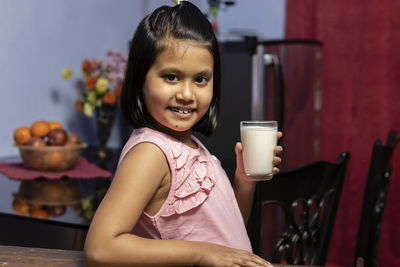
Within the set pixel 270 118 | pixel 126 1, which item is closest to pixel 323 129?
pixel 270 118

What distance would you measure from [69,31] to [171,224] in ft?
5.41

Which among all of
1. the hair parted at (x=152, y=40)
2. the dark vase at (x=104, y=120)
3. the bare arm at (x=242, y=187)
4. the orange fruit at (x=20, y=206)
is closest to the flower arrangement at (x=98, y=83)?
the dark vase at (x=104, y=120)

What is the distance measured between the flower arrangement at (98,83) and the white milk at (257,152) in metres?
1.27

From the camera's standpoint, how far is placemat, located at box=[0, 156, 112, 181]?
5.20ft

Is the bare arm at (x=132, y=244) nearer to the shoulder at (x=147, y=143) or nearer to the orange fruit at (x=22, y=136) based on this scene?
the shoulder at (x=147, y=143)

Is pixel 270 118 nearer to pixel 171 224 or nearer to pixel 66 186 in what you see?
pixel 66 186

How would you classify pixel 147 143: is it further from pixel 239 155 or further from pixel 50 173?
pixel 50 173

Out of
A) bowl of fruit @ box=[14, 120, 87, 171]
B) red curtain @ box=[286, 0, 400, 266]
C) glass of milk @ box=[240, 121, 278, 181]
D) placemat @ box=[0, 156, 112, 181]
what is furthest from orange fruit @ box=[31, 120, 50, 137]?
red curtain @ box=[286, 0, 400, 266]

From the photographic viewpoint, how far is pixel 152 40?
820 millimetres

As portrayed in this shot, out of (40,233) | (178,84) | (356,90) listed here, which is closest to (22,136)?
(40,233)

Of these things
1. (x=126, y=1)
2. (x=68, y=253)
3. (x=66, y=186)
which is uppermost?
(x=126, y=1)

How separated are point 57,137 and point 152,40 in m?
0.94

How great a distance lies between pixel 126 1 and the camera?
2.77 metres

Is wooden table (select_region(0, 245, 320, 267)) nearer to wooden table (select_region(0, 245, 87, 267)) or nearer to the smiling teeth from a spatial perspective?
wooden table (select_region(0, 245, 87, 267))
